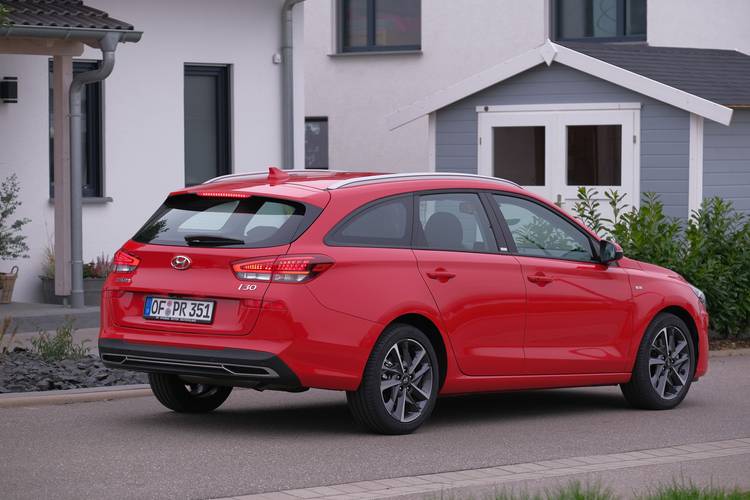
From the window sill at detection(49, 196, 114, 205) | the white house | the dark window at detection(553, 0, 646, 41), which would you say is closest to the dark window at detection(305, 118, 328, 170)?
the dark window at detection(553, 0, 646, 41)

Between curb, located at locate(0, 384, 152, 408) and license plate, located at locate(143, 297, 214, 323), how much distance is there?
1761 millimetres

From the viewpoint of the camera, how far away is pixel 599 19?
1139 inches

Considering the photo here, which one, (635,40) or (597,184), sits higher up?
(635,40)

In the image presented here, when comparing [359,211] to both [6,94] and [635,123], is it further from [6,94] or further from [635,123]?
[635,123]

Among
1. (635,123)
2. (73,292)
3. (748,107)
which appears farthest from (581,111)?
(73,292)

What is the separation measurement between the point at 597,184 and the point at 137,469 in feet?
40.3

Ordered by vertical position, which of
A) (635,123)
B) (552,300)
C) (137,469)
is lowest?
(137,469)

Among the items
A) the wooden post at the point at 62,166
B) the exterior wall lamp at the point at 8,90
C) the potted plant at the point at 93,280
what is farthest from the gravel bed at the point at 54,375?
the exterior wall lamp at the point at 8,90

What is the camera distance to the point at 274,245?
9.55 metres

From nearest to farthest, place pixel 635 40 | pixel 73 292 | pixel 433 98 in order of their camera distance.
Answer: pixel 73 292, pixel 433 98, pixel 635 40

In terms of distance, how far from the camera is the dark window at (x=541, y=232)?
429 inches

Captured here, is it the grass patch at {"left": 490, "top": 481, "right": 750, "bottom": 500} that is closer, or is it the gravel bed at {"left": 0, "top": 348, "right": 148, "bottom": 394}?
the grass patch at {"left": 490, "top": 481, "right": 750, "bottom": 500}

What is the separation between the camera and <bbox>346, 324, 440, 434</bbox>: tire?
970 cm

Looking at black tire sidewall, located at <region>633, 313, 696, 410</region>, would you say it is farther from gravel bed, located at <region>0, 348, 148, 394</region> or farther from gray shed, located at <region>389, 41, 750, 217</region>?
Answer: gray shed, located at <region>389, 41, 750, 217</region>
